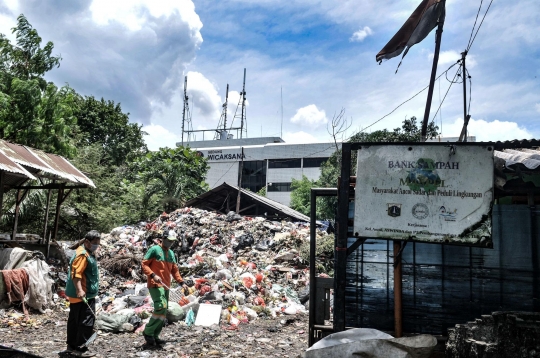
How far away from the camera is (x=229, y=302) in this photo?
808cm

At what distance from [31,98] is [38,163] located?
534cm

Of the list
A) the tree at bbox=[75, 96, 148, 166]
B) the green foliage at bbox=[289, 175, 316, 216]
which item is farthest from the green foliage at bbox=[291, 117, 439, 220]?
the tree at bbox=[75, 96, 148, 166]

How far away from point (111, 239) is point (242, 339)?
10356 mm

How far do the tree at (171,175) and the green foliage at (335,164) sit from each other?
28.9ft

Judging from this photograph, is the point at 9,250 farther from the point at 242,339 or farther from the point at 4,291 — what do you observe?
the point at 242,339

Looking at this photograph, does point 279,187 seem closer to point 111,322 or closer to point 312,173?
point 312,173

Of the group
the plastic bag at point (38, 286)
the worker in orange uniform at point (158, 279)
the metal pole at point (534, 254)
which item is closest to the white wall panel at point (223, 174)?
the plastic bag at point (38, 286)

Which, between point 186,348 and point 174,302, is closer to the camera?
point 186,348

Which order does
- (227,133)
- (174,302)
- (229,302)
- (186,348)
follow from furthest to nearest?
1. (227,133)
2. (229,302)
3. (174,302)
4. (186,348)

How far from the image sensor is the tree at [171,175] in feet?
76.3

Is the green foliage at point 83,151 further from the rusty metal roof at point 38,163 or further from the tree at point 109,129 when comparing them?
the rusty metal roof at point 38,163

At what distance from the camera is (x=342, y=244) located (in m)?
3.98

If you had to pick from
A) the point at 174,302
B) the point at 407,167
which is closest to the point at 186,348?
the point at 174,302

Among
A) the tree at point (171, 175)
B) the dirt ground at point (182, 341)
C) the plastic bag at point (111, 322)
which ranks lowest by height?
the dirt ground at point (182, 341)
